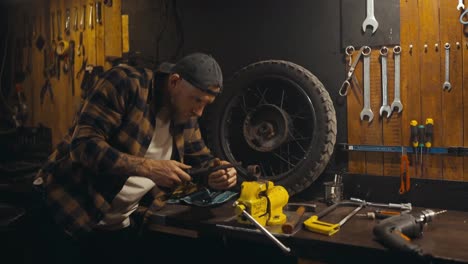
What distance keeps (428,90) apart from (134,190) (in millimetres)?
1457

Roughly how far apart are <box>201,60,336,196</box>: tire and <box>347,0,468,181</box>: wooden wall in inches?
10.2

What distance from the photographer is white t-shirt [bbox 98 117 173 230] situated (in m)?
2.09

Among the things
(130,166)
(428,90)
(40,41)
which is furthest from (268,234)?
(40,41)

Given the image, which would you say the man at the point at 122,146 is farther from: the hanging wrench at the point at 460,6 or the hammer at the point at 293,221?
the hanging wrench at the point at 460,6

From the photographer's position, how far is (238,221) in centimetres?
196

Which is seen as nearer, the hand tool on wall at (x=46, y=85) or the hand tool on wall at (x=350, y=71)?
the hand tool on wall at (x=350, y=71)

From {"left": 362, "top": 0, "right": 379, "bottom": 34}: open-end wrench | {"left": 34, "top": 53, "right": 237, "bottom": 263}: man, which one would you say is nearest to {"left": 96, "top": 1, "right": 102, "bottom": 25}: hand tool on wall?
{"left": 34, "top": 53, "right": 237, "bottom": 263}: man

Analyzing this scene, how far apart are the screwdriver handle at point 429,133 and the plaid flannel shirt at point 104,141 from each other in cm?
128

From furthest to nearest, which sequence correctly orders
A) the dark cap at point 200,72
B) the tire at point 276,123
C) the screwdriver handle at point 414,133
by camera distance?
1. the tire at point 276,123
2. the screwdriver handle at point 414,133
3. the dark cap at point 200,72

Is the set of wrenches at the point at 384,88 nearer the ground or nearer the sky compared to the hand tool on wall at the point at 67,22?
nearer the ground

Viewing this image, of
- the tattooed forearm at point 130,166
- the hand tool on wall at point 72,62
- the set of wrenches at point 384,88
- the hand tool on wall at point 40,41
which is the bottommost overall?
the tattooed forearm at point 130,166

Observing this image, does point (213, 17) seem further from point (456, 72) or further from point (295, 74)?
point (456, 72)

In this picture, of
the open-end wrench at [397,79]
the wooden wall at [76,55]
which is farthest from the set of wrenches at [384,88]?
the wooden wall at [76,55]

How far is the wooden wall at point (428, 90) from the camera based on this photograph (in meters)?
2.12
